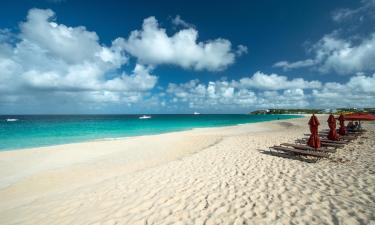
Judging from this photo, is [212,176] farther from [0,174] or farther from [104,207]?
[0,174]

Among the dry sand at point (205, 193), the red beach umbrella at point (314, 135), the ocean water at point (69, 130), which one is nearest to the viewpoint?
the dry sand at point (205, 193)

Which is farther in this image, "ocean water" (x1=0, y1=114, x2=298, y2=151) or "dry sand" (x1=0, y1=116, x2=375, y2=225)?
"ocean water" (x1=0, y1=114, x2=298, y2=151)

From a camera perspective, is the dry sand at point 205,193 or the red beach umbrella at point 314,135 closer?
the dry sand at point 205,193

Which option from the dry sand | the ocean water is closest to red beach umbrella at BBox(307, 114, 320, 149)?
the dry sand

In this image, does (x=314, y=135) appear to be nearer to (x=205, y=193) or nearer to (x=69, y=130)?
(x=205, y=193)

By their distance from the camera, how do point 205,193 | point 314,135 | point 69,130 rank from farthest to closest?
point 69,130
point 314,135
point 205,193

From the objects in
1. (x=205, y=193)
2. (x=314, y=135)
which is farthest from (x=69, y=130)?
(x=314, y=135)

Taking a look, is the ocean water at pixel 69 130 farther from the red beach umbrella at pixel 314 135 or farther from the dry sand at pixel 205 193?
the red beach umbrella at pixel 314 135

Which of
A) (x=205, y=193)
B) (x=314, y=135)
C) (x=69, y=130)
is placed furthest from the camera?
(x=69, y=130)

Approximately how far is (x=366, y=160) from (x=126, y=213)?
33.4 ft

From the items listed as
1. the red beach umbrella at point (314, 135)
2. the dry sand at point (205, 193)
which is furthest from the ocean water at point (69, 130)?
the red beach umbrella at point (314, 135)

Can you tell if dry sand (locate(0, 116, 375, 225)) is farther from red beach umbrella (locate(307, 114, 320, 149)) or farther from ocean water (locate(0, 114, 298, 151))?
ocean water (locate(0, 114, 298, 151))

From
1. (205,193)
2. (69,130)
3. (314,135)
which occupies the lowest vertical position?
(205,193)

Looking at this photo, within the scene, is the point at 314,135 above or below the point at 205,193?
above
